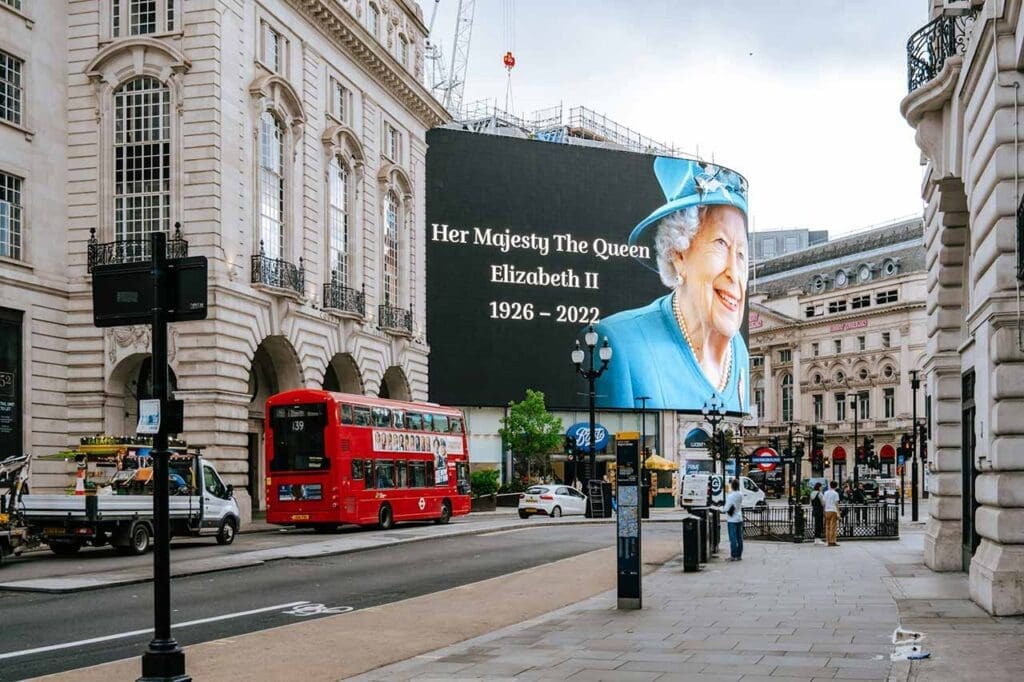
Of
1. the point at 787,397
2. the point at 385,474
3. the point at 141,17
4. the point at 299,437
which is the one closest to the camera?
the point at 299,437

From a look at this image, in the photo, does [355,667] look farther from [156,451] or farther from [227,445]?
[227,445]

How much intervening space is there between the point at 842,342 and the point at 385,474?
9145 centimetres

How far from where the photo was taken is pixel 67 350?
39.2m

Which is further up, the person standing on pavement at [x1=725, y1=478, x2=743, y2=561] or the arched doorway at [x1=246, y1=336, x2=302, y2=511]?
the arched doorway at [x1=246, y1=336, x2=302, y2=511]

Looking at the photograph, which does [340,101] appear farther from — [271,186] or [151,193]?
[151,193]

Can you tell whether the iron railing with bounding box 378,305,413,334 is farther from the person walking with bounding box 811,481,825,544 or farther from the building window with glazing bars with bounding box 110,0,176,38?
the person walking with bounding box 811,481,825,544

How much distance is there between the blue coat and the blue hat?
5.20 m

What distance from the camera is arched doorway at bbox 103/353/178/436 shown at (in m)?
39.3

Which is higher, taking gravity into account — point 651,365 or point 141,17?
point 141,17

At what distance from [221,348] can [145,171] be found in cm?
654

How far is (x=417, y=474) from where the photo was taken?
3891 centimetres

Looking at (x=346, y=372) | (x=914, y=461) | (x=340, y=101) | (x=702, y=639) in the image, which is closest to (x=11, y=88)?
(x=340, y=101)

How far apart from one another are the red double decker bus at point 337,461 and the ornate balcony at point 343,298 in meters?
9.91

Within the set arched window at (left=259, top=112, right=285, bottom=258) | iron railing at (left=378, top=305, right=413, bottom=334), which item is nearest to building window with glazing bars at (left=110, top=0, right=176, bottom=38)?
arched window at (left=259, top=112, right=285, bottom=258)
